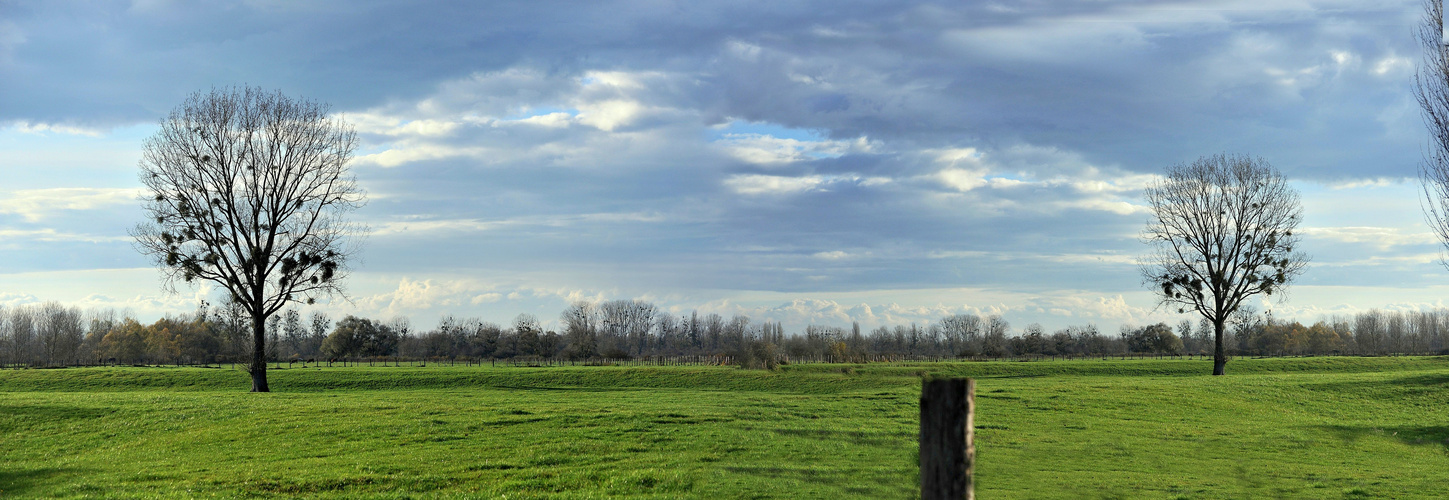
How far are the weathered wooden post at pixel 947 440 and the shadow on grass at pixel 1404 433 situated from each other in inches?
1003

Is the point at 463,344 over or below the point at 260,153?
below

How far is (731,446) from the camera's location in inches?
736

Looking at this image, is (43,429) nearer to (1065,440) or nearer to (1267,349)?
(1065,440)

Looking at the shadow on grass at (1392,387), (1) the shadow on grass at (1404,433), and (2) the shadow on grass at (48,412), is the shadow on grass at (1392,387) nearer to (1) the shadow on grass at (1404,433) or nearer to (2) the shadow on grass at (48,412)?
(1) the shadow on grass at (1404,433)

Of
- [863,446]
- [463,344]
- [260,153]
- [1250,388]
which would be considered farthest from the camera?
[463,344]

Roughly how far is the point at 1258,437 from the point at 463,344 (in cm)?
10276

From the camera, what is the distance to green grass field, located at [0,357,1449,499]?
1491cm

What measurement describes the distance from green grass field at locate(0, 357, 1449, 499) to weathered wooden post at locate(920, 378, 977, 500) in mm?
9082

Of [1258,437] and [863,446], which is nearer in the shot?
[863,446]

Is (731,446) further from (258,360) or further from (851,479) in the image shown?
(258,360)

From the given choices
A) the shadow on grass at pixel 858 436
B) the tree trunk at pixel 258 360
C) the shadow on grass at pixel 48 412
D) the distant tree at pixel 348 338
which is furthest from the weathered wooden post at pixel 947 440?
the distant tree at pixel 348 338

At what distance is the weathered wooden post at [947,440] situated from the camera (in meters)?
5.19

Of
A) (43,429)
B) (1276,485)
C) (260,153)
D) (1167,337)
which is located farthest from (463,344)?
(1276,485)

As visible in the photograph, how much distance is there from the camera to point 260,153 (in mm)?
38281
